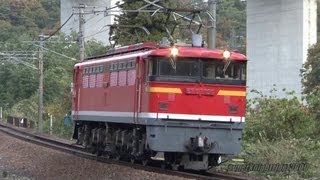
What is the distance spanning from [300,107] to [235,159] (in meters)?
4.22

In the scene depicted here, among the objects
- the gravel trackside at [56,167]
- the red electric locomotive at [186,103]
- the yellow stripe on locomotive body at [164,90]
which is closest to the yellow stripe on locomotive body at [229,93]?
the red electric locomotive at [186,103]

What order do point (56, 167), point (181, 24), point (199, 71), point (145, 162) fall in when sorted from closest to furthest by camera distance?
point (199, 71), point (145, 162), point (56, 167), point (181, 24)

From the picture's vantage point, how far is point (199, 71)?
762 inches

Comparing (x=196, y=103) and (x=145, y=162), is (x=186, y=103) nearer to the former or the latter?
(x=196, y=103)

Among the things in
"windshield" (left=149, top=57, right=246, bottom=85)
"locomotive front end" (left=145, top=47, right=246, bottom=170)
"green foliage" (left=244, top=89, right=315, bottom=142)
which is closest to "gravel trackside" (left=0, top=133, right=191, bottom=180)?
"locomotive front end" (left=145, top=47, right=246, bottom=170)

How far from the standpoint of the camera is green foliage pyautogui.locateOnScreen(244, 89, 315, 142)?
25.1 m

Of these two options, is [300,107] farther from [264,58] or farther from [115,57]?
[264,58]

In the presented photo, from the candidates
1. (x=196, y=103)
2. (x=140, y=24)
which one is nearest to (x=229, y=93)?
(x=196, y=103)

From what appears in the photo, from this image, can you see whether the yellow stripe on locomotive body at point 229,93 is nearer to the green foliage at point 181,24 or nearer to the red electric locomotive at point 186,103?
the red electric locomotive at point 186,103

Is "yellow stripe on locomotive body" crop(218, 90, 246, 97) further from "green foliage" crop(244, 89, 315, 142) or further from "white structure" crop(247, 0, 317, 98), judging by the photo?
"white structure" crop(247, 0, 317, 98)

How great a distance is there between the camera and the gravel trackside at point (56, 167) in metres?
19.0

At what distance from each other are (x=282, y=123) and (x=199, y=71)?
682cm

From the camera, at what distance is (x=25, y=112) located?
2515 inches

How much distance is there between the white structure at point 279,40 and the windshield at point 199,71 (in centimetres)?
4010
